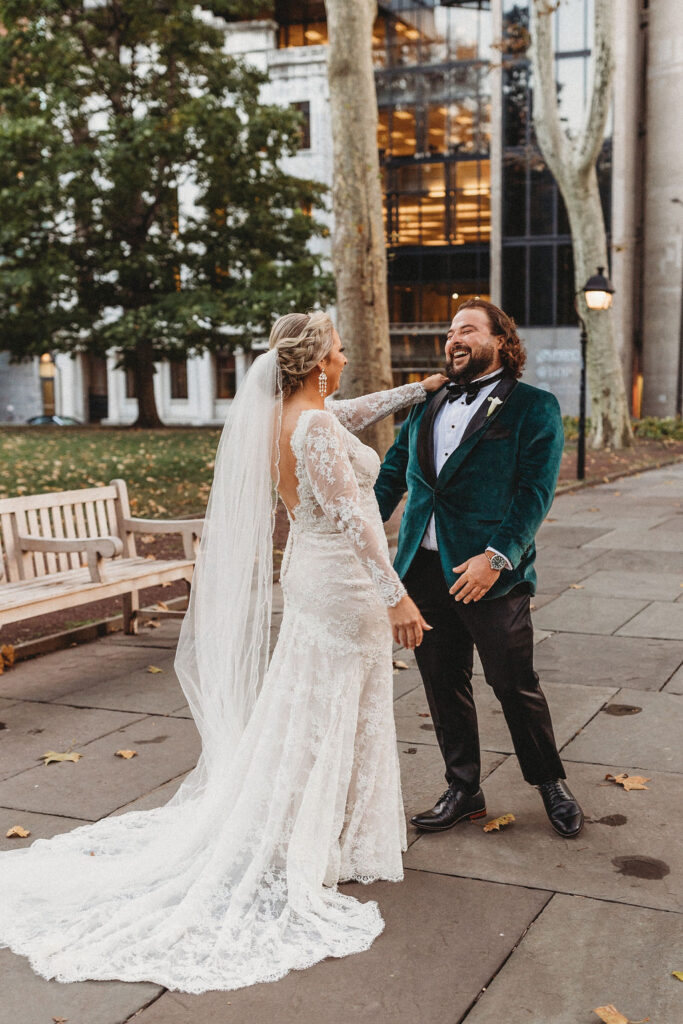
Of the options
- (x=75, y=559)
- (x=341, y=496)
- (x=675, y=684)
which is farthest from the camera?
(x=75, y=559)

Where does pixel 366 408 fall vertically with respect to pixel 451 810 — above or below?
above

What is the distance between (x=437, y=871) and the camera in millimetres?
3975

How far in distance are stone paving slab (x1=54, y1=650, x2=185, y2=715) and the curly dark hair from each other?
296 cm

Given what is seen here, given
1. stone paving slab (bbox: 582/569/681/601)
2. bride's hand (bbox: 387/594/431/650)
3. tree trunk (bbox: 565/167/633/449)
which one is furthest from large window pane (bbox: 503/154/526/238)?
bride's hand (bbox: 387/594/431/650)

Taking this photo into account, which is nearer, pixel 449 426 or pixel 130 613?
pixel 449 426

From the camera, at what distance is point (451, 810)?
14.4 ft

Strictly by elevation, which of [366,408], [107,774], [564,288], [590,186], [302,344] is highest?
[590,186]

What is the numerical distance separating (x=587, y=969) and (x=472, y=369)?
2.16m

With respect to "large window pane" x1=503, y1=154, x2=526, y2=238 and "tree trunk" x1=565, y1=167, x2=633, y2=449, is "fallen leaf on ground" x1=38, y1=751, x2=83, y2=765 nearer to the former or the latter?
"tree trunk" x1=565, y1=167, x2=633, y2=449

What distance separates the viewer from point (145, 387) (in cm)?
3791

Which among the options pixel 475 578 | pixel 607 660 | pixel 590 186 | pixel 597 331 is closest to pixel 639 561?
pixel 607 660

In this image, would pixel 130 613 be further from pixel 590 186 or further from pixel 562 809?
pixel 590 186

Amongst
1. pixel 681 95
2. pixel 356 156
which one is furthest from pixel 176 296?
pixel 681 95

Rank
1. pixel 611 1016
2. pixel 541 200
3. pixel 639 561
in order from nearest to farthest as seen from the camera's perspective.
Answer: pixel 611 1016 < pixel 639 561 < pixel 541 200
